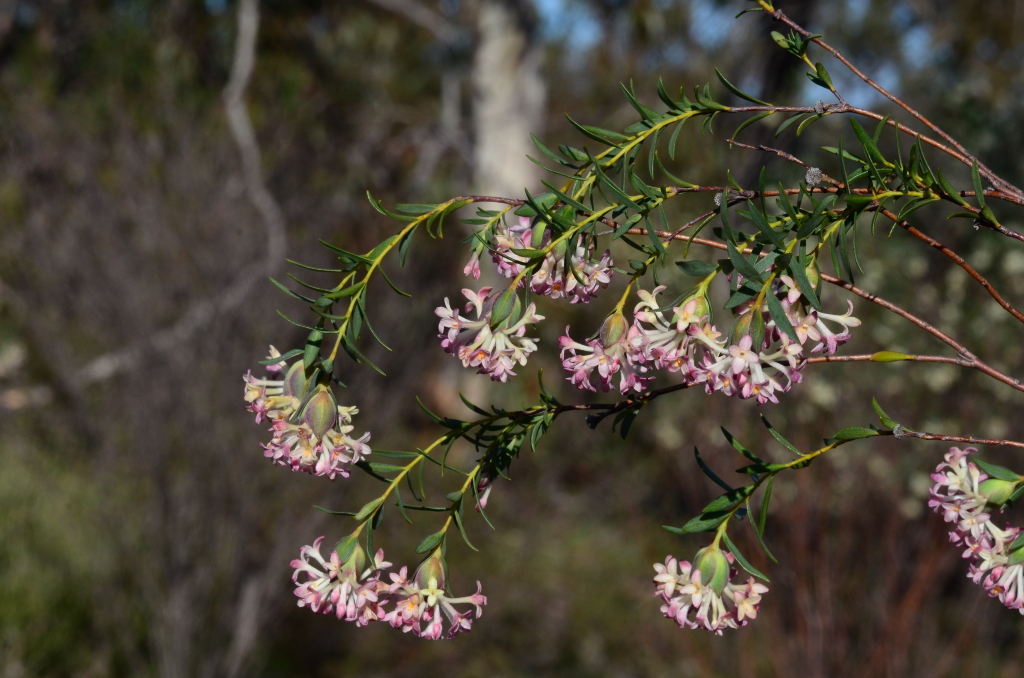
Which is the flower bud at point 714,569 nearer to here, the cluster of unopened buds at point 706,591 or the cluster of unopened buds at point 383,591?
the cluster of unopened buds at point 706,591

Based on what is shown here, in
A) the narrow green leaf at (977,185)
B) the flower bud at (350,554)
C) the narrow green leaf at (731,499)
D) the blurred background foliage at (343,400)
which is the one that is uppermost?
the blurred background foliage at (343,400)

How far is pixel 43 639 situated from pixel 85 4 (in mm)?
5160

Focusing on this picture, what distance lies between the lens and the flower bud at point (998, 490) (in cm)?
76

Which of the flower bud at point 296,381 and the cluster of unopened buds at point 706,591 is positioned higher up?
the flower bud at point 296,381

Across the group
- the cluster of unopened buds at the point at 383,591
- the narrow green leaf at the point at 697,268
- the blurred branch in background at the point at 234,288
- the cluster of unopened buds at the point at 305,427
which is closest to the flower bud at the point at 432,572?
the cluster of unopened buds at the point at 383,591

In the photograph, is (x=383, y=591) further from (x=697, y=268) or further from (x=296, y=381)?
(x=697, y=268)

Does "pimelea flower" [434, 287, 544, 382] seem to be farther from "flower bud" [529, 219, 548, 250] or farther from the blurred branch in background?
the blurred branch in background

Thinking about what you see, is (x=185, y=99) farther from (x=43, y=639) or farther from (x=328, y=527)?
(x=43, y=639)

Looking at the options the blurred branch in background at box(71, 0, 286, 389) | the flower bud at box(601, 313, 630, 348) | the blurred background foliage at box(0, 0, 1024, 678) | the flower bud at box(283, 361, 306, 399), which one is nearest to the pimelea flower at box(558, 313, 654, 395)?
the flower bud at box(601, 313, 630, 348)

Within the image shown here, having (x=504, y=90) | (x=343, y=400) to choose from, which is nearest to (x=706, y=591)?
(x=343, y=400)

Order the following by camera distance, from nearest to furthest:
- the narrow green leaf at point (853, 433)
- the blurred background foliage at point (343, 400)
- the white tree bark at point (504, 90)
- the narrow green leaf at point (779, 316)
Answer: the narrow green leaf at point (779, 316) → the narrow green leaf at point (853, 433) → the blurred background foliage at point (343, 400) → the white tree bark at point (504, 90)

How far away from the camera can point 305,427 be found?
0.73 m

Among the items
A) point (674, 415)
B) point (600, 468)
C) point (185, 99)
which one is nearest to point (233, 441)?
point (185, 99)

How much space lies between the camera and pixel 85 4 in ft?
22.5
